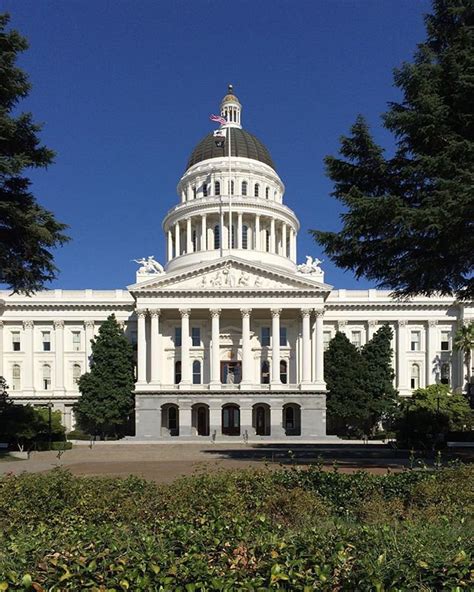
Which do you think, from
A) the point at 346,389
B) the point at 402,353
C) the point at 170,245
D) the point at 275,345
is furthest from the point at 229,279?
the point at 402,353

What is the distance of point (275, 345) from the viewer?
6269 centimetres

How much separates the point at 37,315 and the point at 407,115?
199 ft

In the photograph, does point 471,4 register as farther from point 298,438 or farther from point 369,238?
point 298,438

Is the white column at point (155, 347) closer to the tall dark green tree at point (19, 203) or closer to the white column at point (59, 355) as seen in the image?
the white column at point (59, 355)

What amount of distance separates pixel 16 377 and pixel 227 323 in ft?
90.7

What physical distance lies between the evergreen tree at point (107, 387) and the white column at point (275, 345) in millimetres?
15511

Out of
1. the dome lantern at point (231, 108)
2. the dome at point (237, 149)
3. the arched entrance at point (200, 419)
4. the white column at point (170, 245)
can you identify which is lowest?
the arched entrance at point (200, 419)

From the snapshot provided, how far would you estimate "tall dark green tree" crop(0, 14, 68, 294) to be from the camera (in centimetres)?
2438

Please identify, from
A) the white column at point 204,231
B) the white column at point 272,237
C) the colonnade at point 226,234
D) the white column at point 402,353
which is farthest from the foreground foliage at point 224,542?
the white column at point 272,237

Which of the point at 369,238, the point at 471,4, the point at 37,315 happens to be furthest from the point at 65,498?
the point at 37,315

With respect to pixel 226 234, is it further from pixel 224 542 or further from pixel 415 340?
pixel 224 542

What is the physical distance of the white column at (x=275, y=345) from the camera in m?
62.3

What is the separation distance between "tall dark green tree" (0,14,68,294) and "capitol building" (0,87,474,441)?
85.4 feet

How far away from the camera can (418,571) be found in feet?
18.4
